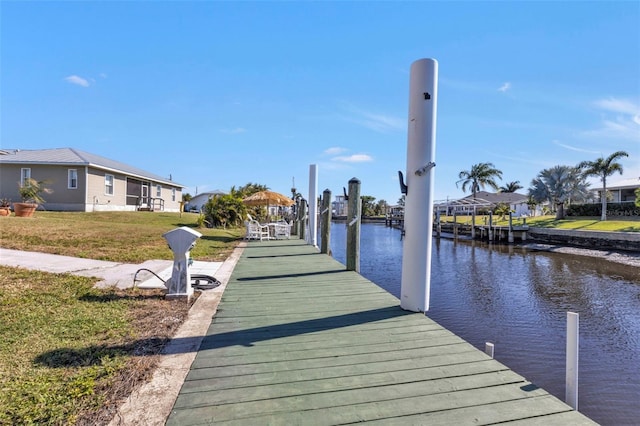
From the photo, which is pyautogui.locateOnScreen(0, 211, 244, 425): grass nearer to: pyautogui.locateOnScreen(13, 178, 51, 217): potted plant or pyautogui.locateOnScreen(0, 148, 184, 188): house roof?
pyautogui.locateOnScreen(13, 178, 51, 217): potted plant

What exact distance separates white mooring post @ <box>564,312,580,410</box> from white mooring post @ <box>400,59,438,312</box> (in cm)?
172

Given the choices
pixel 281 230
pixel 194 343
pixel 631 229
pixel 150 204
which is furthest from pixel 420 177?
pixel 631 229

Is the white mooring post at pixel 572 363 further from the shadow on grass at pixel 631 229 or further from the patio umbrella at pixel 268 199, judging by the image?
the shadow on grass at pixel 631 229

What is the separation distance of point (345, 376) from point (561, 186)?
49.5m

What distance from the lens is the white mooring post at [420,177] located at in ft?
14.2

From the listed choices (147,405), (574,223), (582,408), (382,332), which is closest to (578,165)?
(574,223)

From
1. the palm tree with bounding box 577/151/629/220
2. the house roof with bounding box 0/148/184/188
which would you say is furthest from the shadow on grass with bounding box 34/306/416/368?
the palm tree with bounding box 577/151/629/220

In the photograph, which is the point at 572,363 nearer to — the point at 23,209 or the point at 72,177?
the point at 23,209

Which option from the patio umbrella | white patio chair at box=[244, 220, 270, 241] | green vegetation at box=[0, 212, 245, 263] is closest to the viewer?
green vegetation at box=[0, 212, 245, 263]

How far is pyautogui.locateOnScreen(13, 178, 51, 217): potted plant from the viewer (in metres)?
14.3

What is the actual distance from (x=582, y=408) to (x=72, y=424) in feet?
20.6

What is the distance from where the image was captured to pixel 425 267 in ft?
14.6

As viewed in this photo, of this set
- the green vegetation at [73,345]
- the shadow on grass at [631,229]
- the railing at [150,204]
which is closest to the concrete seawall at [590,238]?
the shadow on grass at [631,229]

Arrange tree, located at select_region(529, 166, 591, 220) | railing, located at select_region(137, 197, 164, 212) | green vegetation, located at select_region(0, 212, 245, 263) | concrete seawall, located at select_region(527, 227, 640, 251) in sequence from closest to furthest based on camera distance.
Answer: green vegetation, located at select_region(0, 212, 245, 263)
concrete seawall, located at select_region(527, 227, 640, 251)
railing, located at select_region(137, 197, 164, 212)
tree, located at select_region(529, 166, 591, 220)
